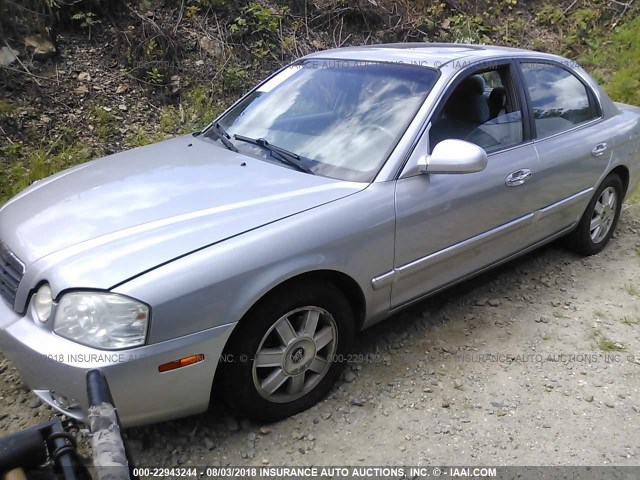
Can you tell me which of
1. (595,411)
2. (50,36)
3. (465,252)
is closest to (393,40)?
(50,36)

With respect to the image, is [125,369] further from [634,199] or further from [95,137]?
[634,199]

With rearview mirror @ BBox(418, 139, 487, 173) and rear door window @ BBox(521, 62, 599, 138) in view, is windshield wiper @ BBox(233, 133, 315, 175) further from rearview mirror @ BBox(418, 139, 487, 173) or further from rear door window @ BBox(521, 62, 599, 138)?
rear door window @ BBox(521, 62, 599, 138)

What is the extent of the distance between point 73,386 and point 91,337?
18 centimetres

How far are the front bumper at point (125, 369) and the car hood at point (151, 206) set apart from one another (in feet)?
0.92

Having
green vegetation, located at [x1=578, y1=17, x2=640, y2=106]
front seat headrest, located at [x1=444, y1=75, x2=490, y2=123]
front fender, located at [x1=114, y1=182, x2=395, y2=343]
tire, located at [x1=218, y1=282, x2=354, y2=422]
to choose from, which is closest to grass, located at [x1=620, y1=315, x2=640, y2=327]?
front seat headrest, located at [x1=444, y1=75, x2=490, y2=123]

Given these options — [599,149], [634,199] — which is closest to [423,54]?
[599,149]

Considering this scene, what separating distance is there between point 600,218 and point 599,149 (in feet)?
2.08

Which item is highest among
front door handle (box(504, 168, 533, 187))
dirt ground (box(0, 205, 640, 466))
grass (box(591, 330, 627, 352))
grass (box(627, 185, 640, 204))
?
front door handle (box(504, 168, 533, 187))

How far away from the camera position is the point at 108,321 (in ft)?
6.67

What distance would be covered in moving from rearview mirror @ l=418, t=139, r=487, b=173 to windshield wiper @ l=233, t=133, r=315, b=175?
0.60m

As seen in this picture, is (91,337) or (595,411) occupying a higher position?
(91,337)

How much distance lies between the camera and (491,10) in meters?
9.16

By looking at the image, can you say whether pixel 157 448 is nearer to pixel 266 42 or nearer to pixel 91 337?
pixel 91 337

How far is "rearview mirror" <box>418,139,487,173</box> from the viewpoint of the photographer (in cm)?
267
